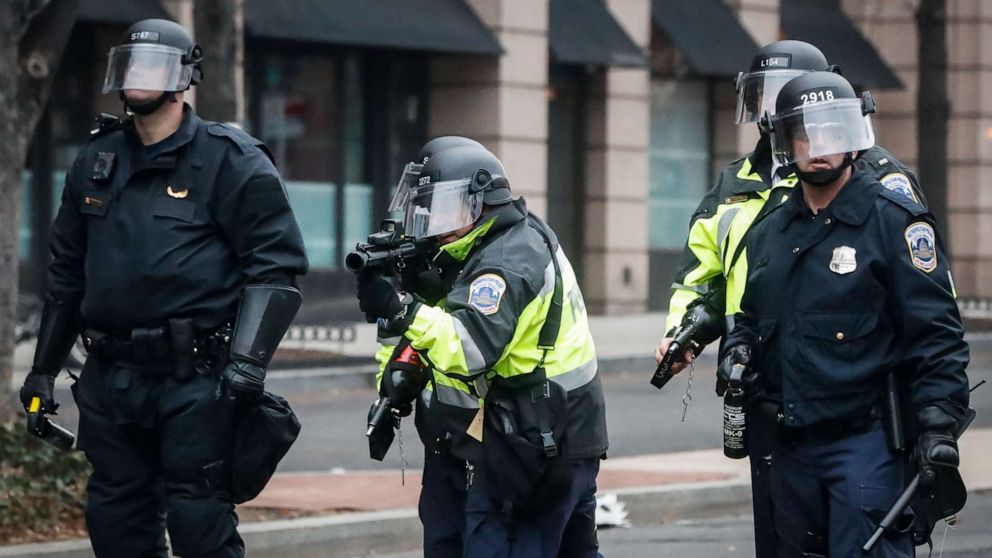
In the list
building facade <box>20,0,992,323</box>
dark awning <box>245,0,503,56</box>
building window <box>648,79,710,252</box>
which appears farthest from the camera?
building window <box>648,79,710,252</box>

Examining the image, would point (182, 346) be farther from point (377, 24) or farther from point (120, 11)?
point (377, 24)

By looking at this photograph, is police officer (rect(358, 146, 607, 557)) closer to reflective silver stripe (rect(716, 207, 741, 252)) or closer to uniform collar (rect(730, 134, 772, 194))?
reflective silver stripe (rect(716, 207, 741, 252))

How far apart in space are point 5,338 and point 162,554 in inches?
121

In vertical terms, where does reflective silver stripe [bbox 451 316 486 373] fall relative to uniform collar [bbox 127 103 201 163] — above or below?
below

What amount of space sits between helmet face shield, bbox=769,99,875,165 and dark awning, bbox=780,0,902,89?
64.3 ft

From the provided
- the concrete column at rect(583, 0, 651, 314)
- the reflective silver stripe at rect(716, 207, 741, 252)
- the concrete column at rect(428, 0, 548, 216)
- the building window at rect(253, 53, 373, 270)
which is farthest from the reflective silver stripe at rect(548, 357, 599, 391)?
the concrete column at rect(583, 0, 651, 314)

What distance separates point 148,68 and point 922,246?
2.49m

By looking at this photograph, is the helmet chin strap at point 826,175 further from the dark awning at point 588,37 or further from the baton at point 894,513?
the dark awning at point 588,37

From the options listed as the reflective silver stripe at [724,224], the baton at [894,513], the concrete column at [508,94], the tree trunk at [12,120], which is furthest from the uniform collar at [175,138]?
the concrete column at [508,94]

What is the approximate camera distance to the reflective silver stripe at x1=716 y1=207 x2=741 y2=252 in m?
6.39

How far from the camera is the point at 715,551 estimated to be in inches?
331

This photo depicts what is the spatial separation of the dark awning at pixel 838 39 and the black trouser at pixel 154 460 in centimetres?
1966

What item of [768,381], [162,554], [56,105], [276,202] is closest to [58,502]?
[162,554]

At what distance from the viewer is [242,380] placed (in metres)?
5.68
